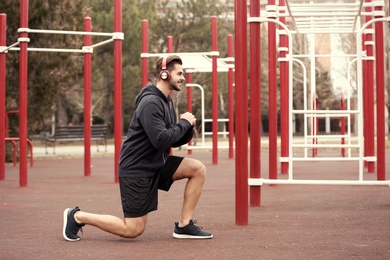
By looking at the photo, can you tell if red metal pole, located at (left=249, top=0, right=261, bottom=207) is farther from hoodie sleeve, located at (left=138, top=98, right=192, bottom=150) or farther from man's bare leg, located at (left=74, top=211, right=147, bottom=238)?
man's bare leg, located at (left=74, top=211, right=147, bottom=238)

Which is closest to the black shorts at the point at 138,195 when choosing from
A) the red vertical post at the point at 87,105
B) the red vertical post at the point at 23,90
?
the red vertical post at the point at 23,90

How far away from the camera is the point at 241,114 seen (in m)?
6.98

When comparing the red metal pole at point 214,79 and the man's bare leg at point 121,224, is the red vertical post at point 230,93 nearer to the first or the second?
the red metal pole at point 214,79

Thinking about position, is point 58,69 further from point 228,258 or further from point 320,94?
point 320,94

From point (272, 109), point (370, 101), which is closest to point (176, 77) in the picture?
point (272, 109)

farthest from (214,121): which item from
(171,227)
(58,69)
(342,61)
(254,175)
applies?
(342,61)

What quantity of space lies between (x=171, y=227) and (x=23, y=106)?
5.47m

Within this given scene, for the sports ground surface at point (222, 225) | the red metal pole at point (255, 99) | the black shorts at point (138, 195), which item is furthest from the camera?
the red metal pole at point (255, 99)

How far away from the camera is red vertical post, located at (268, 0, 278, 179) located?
10.3m

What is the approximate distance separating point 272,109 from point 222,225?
384 cm

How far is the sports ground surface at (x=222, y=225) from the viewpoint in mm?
5566

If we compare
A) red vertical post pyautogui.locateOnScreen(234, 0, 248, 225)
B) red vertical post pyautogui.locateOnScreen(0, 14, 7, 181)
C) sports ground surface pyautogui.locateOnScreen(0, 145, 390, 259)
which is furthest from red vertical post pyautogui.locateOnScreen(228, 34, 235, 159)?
red vertical post pyautogui.locateOnScreen(234, 0, 248, 225)

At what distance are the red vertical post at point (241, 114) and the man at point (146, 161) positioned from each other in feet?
2.56

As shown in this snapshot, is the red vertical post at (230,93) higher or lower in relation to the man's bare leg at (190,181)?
higher
